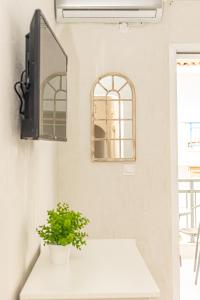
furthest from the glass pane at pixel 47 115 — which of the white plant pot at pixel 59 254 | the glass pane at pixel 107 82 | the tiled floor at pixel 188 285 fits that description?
the tiled floor at pixel 188 285

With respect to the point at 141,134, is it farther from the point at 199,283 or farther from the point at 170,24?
the point at 199,283

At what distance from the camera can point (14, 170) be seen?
A: 1473 mm

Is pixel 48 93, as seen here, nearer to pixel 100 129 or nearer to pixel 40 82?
pixel 40 82

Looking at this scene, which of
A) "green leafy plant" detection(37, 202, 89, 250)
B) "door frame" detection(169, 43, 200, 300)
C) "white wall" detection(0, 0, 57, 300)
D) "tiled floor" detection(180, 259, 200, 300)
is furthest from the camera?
"tiled floor" detection(180, 259, 200, 300)

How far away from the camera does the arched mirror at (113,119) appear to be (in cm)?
316

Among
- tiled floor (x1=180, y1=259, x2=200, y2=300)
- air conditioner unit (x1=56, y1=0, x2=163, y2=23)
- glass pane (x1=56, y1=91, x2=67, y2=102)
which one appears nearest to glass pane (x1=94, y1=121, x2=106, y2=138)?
air conditioner unit (x1=56, y1=0, x2=163, y2=23)

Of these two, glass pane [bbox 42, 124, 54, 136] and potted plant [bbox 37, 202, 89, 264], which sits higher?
glass pane [bbox 42, 124, 54, 136]

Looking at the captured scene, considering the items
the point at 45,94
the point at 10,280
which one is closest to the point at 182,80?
the point at 45,94

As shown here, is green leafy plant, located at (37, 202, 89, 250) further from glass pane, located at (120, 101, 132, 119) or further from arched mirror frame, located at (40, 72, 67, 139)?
glass pane, located at (120, 101, 132, 119)

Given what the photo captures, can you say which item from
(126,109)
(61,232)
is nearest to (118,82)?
(126,109)

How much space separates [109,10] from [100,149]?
102 centimetres

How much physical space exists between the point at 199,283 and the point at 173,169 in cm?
152

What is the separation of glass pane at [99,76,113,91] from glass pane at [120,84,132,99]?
3.7 inches

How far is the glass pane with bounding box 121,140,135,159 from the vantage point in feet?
10.4
